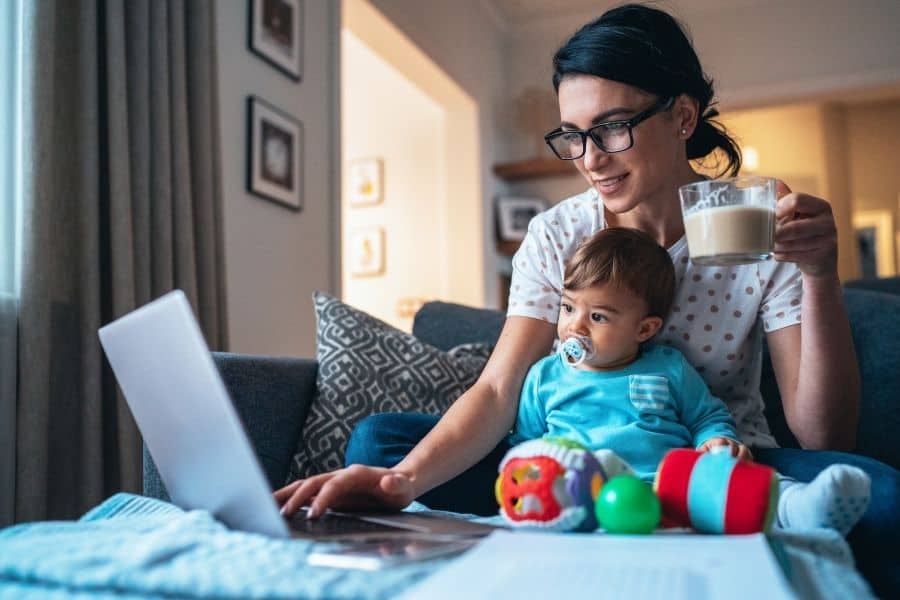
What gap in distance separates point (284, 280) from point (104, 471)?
1171 millimetres

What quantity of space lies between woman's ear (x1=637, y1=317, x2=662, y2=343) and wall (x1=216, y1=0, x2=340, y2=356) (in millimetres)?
1741

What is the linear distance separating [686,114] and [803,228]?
0.48 metres

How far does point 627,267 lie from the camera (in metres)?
1.33

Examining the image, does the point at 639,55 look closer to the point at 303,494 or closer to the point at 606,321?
the point at 606,321

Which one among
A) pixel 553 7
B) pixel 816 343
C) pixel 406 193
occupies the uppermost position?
pixel 553 7

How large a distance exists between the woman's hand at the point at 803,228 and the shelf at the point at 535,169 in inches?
167

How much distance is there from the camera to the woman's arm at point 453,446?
3.19ft

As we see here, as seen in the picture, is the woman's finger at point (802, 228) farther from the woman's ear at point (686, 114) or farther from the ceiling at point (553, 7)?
the ceiling at point (553, 7)

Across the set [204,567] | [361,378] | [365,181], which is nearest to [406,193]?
[365,181]

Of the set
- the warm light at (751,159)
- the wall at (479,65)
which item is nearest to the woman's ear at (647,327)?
the wall at (479,65)

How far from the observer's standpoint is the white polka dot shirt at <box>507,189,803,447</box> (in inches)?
54.3

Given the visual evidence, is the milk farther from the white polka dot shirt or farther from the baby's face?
the white polka dot shirt

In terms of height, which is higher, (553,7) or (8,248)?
(553,7)

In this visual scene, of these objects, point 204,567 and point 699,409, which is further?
point 699,409
